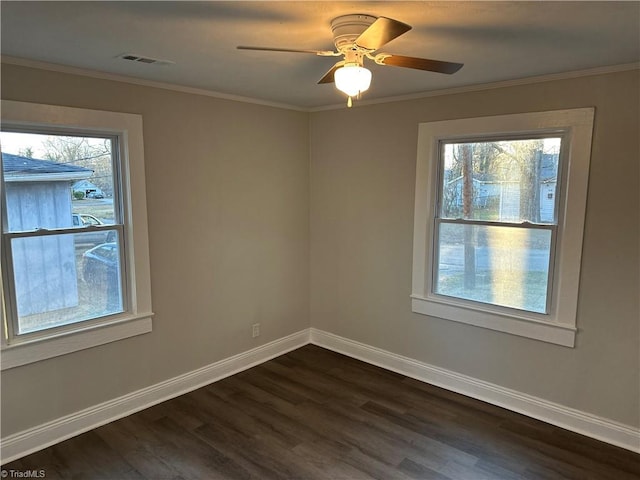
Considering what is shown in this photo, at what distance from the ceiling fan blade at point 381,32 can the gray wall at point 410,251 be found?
5.91ft

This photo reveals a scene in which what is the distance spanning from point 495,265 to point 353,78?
216 centimetres

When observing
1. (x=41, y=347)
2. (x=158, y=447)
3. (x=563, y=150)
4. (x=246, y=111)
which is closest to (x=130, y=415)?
(x=158, y=447)

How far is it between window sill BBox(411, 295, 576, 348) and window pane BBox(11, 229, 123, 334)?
2463mm

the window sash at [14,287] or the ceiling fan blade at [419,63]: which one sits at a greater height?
the ceiling fan blade at [419,63]

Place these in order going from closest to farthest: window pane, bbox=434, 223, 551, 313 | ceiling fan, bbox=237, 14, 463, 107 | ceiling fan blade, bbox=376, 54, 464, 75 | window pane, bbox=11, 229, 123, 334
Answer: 1. ceiling fan, bbox=237, 14, 463, 107
2. ceiling fan blade, bbox=376, 54, 464, 75
3. window pane, bbox=11, 229, 123, 334
4. window pane, bbox=434, 223, 551, 313

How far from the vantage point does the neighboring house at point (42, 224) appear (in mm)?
2650

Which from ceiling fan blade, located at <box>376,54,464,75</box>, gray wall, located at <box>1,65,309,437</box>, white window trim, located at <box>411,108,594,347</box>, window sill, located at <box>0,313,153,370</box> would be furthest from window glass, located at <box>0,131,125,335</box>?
white window trim, located at <box>411,108,594,347</box>

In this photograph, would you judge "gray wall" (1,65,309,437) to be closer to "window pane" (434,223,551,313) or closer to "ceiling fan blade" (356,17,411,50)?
"window pane" (434,223,551,313)

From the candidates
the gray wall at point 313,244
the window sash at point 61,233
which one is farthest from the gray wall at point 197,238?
the window sash at point 61,233

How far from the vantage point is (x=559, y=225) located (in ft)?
9.84

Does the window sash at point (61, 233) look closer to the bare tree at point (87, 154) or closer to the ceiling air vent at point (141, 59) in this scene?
the bare tree at point (87, 154)

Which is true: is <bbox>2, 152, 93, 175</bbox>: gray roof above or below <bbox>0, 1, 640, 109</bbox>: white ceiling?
below

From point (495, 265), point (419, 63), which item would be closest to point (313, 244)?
point (495, 265)

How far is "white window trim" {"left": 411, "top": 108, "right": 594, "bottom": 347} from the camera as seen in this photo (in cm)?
286
